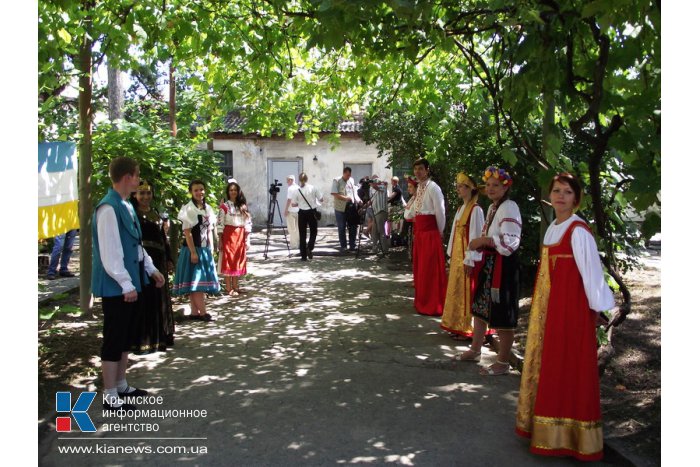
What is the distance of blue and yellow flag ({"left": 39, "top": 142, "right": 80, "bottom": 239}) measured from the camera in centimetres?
721

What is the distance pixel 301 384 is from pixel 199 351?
1.62 m

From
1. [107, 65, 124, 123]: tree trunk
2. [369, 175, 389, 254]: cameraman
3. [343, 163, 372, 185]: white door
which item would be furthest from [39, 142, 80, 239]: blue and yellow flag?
[343, 163, 372, 185]: white door

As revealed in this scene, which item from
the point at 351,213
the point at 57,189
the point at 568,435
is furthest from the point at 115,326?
the point at 351,213

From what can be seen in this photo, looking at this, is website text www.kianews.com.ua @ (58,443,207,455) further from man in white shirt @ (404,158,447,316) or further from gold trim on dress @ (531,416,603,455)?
man in white shirt @ (404,158,447,316)

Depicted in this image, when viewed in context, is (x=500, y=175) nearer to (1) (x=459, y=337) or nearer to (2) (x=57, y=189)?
(1) (x=459, y=337)

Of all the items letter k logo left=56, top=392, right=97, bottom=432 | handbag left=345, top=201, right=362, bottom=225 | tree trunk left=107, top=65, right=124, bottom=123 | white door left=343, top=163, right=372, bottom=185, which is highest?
tree trunk left=107, top=65, right=124, bottom=123

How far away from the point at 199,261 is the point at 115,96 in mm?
10470

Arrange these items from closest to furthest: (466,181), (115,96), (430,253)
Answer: (466,181)
(430,253)
(115,96)

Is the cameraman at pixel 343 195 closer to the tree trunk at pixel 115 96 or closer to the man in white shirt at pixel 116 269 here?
the tree trunk at pixel 115 96

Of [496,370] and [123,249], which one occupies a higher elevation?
[123,249]

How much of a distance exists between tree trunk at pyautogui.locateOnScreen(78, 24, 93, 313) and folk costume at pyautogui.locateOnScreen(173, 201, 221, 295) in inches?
42.1

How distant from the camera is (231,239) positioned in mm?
10055

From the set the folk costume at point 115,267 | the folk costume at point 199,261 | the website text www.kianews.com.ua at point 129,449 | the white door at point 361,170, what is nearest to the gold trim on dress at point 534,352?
the website text www.kianews.com.ua at point 129,449

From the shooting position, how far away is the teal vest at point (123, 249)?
16.0 feet
